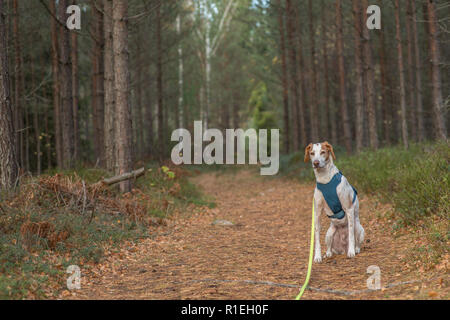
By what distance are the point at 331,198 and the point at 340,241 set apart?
909 mm

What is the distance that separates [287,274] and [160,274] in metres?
1.80

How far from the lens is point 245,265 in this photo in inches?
246

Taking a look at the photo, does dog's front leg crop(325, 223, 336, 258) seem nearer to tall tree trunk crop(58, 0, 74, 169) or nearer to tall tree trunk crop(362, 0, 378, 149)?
tall tree trunk crop(58, 0, 74, 169)

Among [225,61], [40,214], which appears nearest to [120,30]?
[40,214]

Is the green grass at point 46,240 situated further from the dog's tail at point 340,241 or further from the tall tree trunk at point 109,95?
the dog's tail at point 340,241

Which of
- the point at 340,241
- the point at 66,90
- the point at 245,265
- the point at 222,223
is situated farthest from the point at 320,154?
the point at 66,90

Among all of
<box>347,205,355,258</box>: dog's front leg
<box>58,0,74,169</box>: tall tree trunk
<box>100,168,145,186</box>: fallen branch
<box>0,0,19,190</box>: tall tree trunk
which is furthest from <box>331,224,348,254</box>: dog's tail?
<box>58,0,74,169</box>: tall tree trunk

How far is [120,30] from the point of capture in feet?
34.5

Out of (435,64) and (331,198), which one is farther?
(435,64)

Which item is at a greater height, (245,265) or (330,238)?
(330,238)

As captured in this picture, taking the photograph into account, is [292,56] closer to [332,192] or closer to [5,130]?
[5,130]

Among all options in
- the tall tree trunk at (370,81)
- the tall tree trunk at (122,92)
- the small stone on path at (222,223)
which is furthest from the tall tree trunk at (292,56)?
the small stone on path at (222,223)

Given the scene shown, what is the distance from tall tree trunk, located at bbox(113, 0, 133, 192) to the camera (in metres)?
10.5

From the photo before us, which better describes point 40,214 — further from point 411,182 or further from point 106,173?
point 411,182
